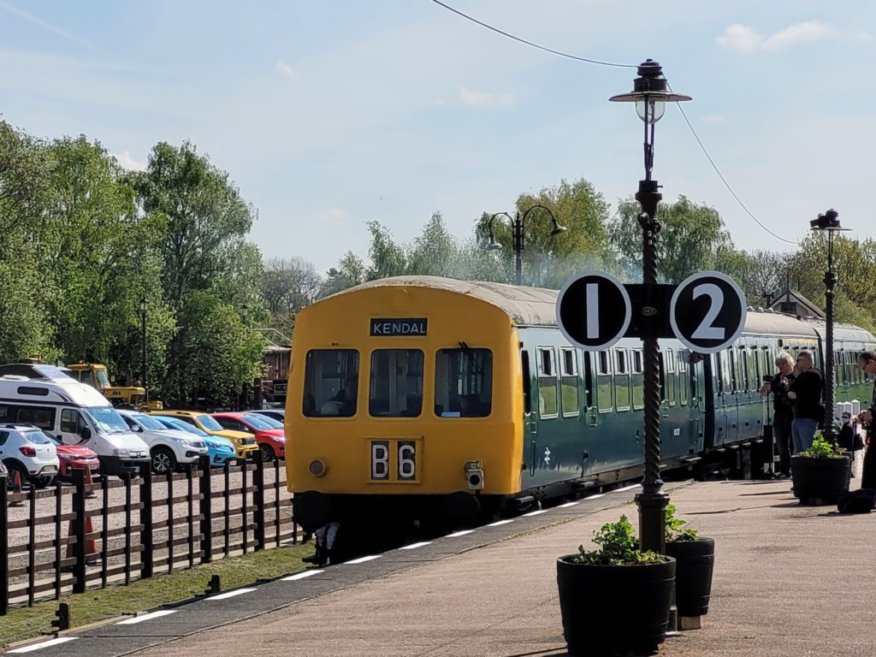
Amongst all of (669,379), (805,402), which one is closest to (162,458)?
(669,379)

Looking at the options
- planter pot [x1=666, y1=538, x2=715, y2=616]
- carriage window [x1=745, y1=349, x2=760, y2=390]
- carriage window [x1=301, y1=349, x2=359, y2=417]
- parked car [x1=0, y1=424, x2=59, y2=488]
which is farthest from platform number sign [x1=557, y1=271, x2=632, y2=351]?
parked car [x1=0, y1=424, x2=59, y2=488]

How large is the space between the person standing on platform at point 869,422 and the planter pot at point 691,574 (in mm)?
6344

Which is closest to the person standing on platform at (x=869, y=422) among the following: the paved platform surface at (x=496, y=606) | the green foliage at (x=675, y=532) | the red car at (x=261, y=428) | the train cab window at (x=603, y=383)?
the paved platform surface at (x=496, y=606)

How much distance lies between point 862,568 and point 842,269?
105607 millimetres

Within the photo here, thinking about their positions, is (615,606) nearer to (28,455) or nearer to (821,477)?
(821,477)

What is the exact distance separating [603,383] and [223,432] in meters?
27.9

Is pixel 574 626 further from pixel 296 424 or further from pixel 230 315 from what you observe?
pixel 230 315

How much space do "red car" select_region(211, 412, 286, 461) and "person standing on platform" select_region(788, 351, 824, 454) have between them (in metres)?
30.7

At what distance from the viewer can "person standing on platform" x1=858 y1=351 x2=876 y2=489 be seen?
54.2 ft

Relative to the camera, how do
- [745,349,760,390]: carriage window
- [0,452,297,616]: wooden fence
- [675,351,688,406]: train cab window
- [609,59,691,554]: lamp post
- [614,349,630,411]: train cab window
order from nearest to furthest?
[609,59,691,554]: lamp post, [0,452,297,616]: wooden fence, [614,349,630,411]: train cab window, [675,351,688,406]: train cab window, [745,349,760,390]: carriage window

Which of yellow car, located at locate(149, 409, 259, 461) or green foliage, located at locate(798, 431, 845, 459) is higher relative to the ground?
yellow car, located at locate(149, 409, 259, 461)

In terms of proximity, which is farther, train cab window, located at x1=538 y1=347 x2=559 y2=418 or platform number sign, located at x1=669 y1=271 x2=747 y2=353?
train cab window, located at x1=538 y1=347 x2=559 y2=418

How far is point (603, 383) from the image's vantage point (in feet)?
76.4

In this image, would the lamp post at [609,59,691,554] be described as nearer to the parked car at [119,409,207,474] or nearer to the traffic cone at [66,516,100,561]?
the traffic cone at [66,516,100,561]
